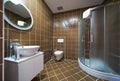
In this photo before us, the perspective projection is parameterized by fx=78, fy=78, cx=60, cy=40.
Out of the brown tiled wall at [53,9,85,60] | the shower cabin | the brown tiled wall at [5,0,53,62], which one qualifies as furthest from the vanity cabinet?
the brown tiled wall at [53,9,85,60]

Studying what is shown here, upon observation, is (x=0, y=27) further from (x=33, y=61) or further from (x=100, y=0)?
(x=100, y=0)

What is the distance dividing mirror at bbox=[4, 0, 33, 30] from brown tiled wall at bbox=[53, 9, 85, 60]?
5.96 ft

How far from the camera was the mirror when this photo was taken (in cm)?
161

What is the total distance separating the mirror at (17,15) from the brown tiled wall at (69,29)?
Answer: 5.96 feet

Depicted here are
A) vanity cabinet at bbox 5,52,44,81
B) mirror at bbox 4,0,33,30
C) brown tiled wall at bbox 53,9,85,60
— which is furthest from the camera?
brown tiled wall at bbox 53,9,85,60

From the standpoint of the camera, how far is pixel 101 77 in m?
1.91

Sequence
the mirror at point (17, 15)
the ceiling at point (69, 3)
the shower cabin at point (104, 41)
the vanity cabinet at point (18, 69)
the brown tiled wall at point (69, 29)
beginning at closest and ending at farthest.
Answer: the vanity cabinet at point (18, 69), the mirror at point (17, 15), the shower cabin at point (104, 41), the ceiling at point (69, 3), the brown tiled wall at point (69, 29)

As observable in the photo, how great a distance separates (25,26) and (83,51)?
215cm

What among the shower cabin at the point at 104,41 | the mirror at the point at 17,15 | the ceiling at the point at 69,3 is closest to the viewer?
the mirror at the point at 17,15

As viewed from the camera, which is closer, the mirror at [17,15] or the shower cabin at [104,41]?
the mirror at [17,15]

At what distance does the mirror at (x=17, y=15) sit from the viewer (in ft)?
5.29

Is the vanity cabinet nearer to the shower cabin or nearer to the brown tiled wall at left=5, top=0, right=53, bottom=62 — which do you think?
the brown tiled wall at left=5, top=0, right=53, bottom=62

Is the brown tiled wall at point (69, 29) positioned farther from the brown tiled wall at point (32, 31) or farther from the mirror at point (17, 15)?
the mirror at point (17, 15)

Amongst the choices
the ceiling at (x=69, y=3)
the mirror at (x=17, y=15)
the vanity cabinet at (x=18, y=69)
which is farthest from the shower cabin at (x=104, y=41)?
the mirror at (x=17, y=15)
